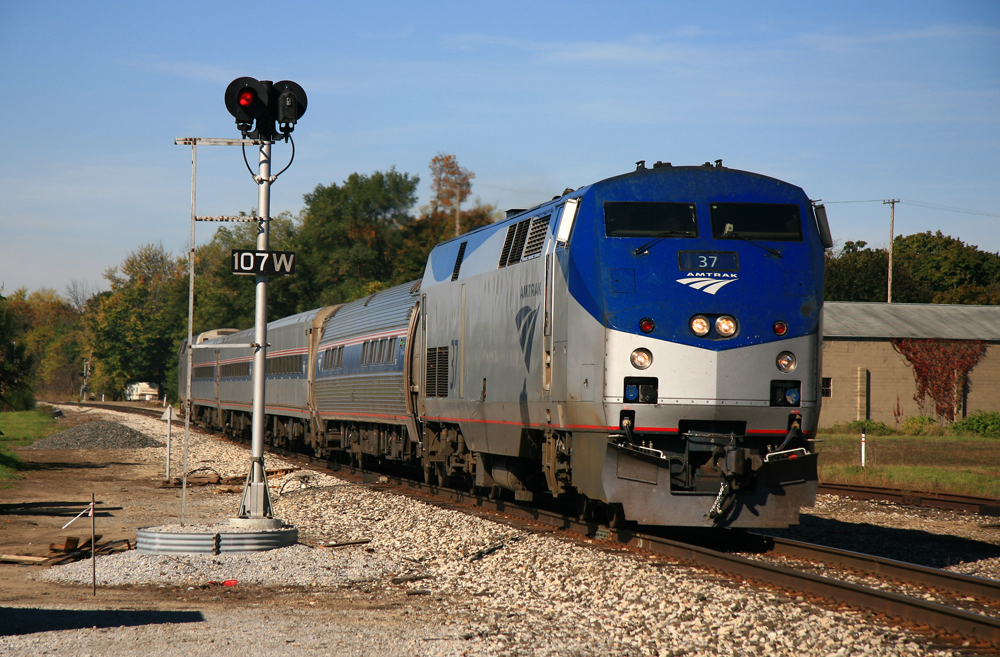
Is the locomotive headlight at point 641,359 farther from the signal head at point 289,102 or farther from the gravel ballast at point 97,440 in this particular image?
the gravel ballast at point 97,440

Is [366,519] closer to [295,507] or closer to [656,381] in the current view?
[295,507]

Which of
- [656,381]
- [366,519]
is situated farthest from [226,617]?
[366,519]

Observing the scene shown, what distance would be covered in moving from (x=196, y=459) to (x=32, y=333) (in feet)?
330

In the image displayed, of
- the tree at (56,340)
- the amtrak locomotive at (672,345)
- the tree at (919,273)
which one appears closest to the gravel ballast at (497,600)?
the amtrak locomotive at (672,345)

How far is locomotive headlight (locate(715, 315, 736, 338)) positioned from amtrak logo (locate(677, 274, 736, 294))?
31 centimetres

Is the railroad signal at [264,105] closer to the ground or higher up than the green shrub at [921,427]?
higher up

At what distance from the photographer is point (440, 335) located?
15.9 metres

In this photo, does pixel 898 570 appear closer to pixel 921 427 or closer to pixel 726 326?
pixel 726 326

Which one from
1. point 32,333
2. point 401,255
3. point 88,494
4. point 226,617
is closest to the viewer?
point 226,617

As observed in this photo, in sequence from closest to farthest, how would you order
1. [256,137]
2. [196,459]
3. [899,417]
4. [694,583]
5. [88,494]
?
[694,583], [256,137], [88,494], [196,459], [899,417]

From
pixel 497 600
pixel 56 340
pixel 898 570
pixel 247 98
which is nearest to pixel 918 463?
pixel 898 570

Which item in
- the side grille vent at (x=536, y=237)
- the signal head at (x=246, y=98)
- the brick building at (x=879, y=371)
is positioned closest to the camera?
the signal head at (x=246, y=98)

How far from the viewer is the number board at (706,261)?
32.9ft

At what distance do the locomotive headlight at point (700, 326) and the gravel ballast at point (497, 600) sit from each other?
2.33 m
